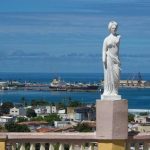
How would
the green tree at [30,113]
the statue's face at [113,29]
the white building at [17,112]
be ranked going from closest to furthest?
the statue's face at [113,29]
the white building at [17,112]
the green tree at [30,113]

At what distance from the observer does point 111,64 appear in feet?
30.4

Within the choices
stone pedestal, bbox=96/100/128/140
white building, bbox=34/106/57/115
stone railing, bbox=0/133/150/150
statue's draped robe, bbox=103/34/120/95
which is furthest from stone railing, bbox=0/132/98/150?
white building, bbox=34/106/57/115

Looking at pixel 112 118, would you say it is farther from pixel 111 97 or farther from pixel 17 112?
pixel 17 112

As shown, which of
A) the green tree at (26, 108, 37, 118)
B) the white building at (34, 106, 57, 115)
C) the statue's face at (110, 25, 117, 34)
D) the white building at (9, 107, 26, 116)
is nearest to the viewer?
the statue's face at (110, 25, 117, 34)

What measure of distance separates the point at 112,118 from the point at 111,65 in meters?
0.68

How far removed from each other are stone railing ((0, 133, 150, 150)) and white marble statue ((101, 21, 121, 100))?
0.59m

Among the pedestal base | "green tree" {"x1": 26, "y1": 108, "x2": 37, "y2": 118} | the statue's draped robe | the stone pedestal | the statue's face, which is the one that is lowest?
"green tree" {"x1": 26, "y1": 108, "x2": 37, "y2": 118}

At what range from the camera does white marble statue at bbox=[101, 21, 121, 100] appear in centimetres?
925

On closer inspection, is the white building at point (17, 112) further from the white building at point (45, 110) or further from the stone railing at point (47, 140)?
the stone railing at point (47, 140)

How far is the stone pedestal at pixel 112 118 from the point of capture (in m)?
9.12

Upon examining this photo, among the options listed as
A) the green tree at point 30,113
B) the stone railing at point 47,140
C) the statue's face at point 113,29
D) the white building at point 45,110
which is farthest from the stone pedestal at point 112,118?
the white building at point 45,110

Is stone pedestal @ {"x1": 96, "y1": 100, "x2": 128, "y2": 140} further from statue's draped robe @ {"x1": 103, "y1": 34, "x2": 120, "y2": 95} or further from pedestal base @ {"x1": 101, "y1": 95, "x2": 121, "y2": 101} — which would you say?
statue's draped robe @ {"x1": 103, "y1": 34, "x2": 120, "y2": 95}

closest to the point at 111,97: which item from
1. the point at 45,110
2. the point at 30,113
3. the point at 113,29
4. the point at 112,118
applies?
the point at 112,118

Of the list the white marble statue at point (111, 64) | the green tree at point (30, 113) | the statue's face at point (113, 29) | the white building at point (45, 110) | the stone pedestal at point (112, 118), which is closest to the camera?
the stone pedestal at point (112, 118)
